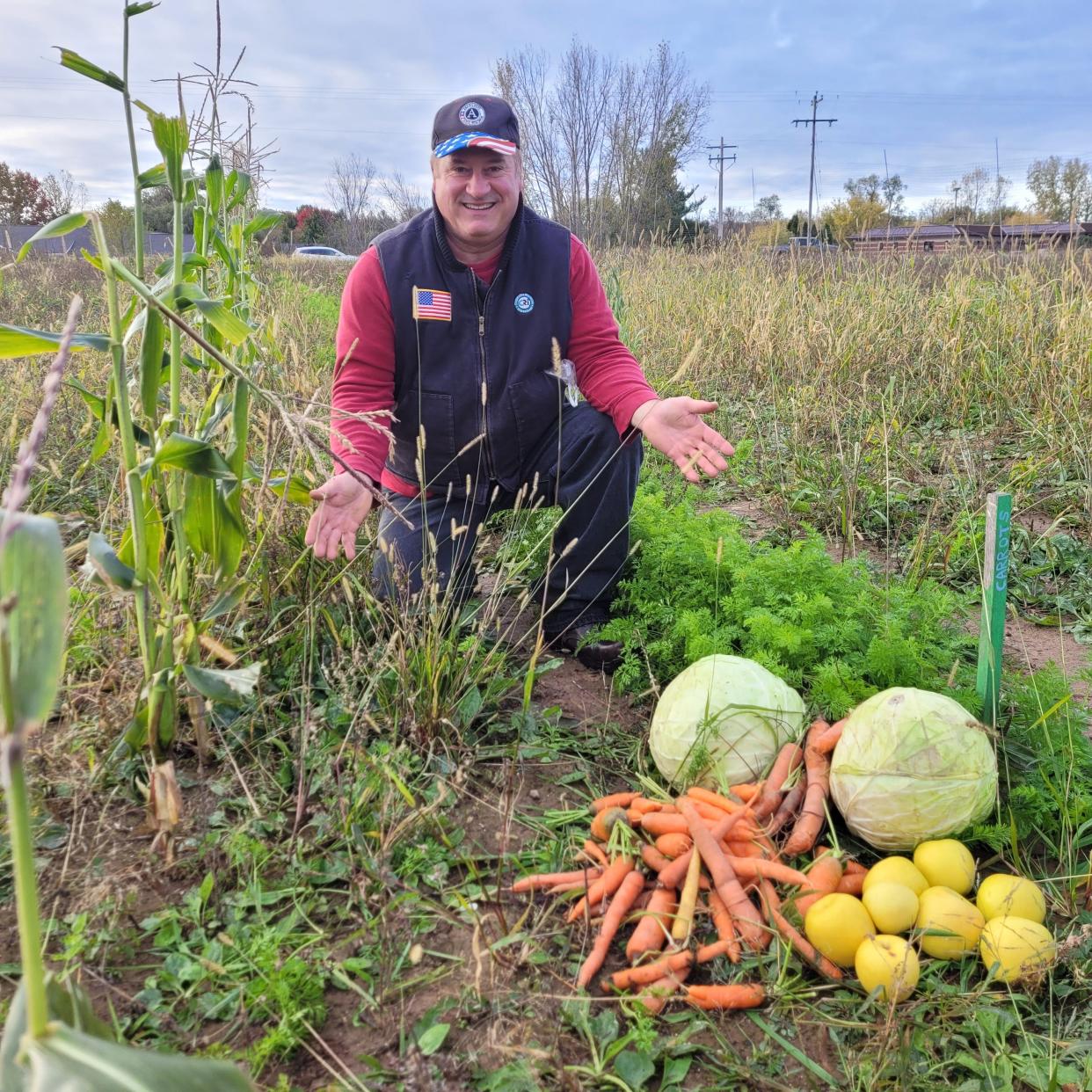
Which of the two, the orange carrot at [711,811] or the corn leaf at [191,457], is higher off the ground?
the corn leaf at [191,457]

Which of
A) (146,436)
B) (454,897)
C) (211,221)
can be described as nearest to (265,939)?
(454,897)

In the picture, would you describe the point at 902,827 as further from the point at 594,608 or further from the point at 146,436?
the point at 146,436

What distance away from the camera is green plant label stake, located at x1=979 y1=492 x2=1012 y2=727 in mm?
1986

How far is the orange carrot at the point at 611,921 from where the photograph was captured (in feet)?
5.36

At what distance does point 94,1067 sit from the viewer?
67 centimetres

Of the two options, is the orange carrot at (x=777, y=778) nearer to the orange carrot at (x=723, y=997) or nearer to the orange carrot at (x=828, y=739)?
the orange carrot at (x=828, y=739)

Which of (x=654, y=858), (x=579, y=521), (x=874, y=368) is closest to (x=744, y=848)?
(x=654, y=858)

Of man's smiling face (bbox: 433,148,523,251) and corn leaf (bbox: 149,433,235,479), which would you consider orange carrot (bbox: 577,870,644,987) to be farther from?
man's smiling face (bbox: 433,148,523,251)

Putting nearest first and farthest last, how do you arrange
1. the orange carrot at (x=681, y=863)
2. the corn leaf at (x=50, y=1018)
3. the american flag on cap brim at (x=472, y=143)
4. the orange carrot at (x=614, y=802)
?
1. the corn leaf at (x=50, y=1018)
2. the orange carrot at (x=681, y=863)
3. the orange carrot at (x=614, y=802)
4. the american flag on cap brim at (x=472, y=143)

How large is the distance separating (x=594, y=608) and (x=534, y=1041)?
67.2 inches

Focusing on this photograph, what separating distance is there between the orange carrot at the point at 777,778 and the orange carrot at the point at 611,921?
0.36 m

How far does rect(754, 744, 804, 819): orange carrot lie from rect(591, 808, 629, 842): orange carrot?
0.32m

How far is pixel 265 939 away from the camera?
161 cm

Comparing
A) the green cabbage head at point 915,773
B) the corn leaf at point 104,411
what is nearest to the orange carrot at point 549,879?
the green cabbage head at point 915,773
